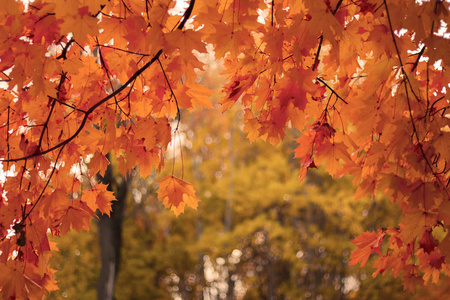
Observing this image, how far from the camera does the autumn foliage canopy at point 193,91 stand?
1.71 metres

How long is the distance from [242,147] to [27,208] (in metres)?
11.6

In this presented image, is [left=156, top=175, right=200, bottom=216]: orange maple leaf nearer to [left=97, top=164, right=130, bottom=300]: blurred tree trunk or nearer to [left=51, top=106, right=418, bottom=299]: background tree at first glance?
[left=97, top=164, right=130, bottom=300]: blurred tree trunk

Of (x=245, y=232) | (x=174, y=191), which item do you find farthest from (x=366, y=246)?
(x=245, y=232)

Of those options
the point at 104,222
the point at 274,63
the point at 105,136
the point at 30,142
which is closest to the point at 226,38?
the point at 274,63

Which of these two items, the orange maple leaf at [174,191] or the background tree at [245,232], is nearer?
the orange maple leaf at [174,191]

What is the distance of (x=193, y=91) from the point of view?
6.81 feet

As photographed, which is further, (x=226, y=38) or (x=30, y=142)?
(x=30, y=142)

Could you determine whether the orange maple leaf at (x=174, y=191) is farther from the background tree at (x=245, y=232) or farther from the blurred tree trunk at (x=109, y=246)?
the background tree at (x=245, y=232)

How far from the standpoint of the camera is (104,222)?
26.1 ft

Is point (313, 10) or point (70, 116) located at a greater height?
point (70, 116)

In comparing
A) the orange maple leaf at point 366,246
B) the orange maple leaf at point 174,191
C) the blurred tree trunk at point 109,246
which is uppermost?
the blurred tree trunk at point 109,246

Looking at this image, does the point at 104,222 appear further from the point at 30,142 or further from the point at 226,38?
the point at 226,38

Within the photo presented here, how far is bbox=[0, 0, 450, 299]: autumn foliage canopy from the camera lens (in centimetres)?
171

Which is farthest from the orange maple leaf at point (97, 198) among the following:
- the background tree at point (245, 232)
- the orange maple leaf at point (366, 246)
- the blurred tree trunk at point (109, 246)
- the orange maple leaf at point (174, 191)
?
the background tree at point (245, 232)
